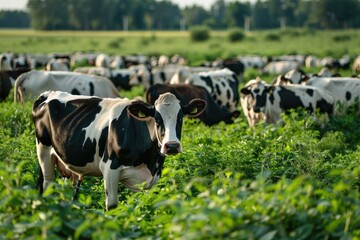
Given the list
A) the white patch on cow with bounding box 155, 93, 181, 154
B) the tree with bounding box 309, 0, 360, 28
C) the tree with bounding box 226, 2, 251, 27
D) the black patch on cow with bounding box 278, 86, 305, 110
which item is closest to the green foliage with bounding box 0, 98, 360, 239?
the white patch on cow with bounding box 155, 93, 181, 154

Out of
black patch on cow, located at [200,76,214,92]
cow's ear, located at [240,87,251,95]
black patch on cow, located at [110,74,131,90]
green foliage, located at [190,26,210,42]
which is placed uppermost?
cow's ear, located at [240,87,251,95]

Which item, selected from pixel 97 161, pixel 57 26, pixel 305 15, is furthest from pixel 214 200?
pixel 305 15

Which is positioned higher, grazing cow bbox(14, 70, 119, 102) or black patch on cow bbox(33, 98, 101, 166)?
black patch on cow bbox(33, 98, 101, 166)

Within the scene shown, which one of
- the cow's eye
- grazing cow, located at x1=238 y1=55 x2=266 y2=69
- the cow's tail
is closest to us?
the cow's eye

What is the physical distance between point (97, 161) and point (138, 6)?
13450cm

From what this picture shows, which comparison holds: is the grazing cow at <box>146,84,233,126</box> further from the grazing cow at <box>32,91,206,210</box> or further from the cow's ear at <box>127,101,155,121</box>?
the cow's ear at <box>127,101,155,121</box>

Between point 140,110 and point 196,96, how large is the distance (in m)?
6.83

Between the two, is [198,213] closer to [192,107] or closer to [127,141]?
[127,141]

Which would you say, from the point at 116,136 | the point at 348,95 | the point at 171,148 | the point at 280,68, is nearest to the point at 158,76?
the point at 348,95

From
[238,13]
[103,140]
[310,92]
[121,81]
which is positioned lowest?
[121,81]

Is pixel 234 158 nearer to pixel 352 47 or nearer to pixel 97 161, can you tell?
pixel 97 161

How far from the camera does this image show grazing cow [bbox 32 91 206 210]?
6453 millimetres

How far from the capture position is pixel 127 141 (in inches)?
254

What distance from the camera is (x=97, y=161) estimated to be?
6.75 m
